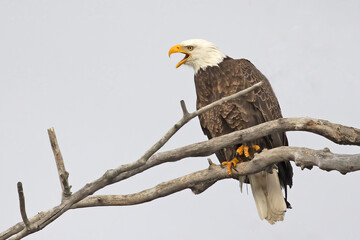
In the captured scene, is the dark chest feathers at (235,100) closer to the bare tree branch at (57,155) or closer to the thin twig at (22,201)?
the bare tree branch at (57,155)

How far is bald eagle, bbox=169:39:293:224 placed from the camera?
673 cm

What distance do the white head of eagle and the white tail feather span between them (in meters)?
1.41

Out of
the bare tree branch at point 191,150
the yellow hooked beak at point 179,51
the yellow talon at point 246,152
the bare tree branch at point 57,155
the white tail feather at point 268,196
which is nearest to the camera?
the bare tree branch at point 57,155

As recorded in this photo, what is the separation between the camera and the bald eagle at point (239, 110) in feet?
22.1

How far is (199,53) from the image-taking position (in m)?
7.19

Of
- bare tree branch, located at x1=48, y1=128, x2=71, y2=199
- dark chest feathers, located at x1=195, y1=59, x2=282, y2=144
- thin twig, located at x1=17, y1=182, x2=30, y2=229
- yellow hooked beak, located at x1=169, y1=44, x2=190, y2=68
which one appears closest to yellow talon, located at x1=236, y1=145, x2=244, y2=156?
dark chest feathers, located at x1=195, y1=59, x2=282, y2=144

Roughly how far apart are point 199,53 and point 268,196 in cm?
185

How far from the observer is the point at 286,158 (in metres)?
5.66

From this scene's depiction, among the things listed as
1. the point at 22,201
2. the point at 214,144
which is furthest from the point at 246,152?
the point at 22,201

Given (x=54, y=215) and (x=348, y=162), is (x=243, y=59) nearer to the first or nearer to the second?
(x=348, y=162)

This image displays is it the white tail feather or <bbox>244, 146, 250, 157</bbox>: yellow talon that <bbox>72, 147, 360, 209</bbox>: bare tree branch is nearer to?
<bbox>244, 146, 250, 157</bbox>: yellow talon

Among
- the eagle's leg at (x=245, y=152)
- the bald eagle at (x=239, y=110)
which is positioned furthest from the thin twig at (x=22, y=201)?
the eagle's leg at (x=245, y=152)

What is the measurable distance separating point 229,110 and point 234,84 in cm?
31

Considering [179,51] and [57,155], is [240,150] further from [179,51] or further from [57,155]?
[57,155]
